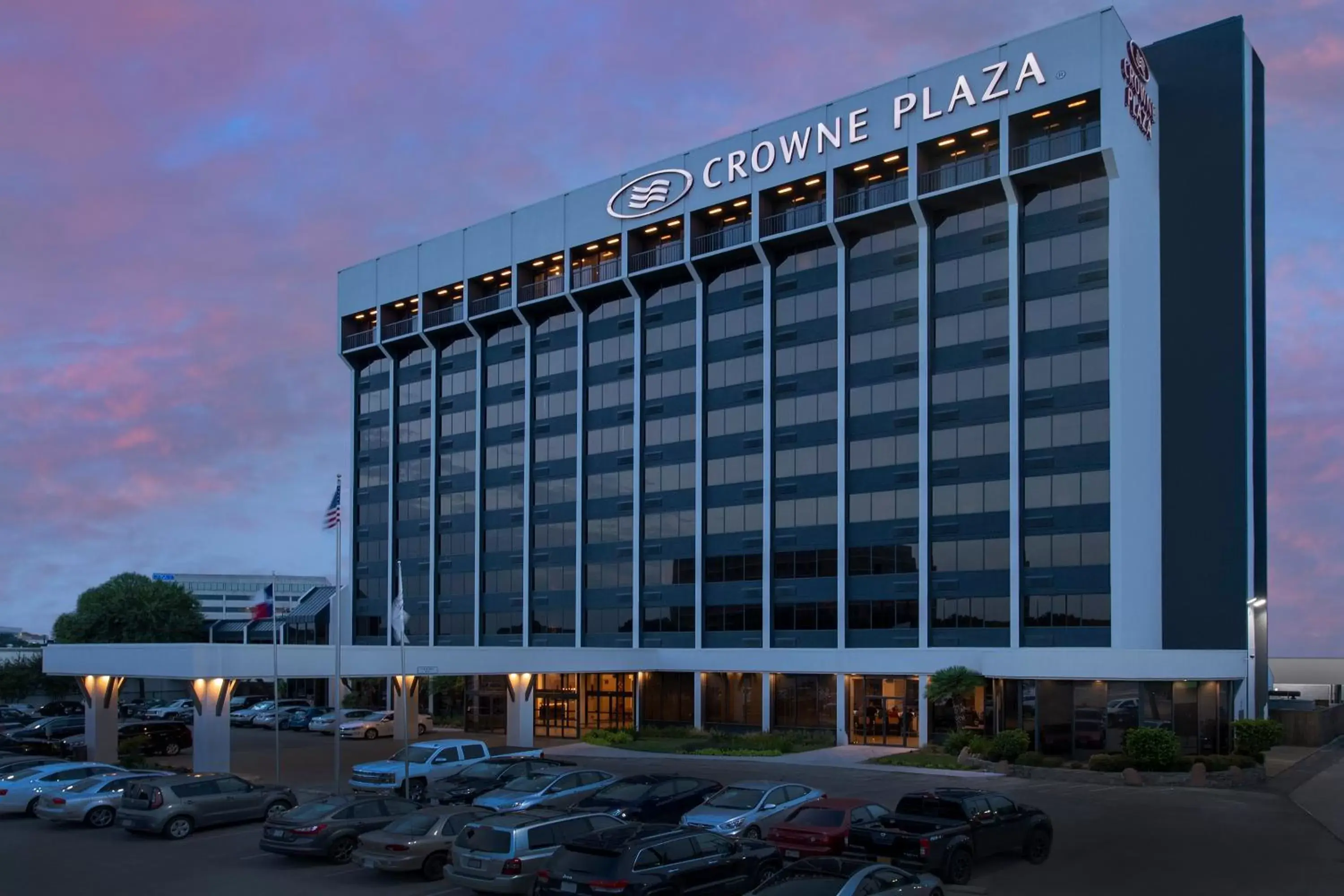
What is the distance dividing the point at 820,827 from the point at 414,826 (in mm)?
8500

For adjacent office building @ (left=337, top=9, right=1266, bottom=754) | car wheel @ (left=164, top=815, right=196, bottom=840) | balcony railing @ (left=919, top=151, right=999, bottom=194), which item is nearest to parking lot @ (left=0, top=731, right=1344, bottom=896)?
car wheel @ (left=164, top=815, right=196, bottom=840)

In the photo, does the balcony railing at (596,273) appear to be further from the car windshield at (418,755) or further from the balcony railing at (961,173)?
the car windshield at (418,755)

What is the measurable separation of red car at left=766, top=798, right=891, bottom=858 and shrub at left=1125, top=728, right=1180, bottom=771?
77.0ft

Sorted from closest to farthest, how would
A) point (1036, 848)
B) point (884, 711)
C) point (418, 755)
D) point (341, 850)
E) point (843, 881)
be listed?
point (843, 881) < point (1036, 848) < point (341, 850) < point (418, 755) < point (884, 711)

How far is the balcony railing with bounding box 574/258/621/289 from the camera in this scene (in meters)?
75.8

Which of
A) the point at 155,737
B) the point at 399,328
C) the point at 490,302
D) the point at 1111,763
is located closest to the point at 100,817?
the point at 155,737

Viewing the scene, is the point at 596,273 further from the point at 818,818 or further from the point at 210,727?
the point at 818,818

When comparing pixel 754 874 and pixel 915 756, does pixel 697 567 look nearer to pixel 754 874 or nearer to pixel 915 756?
pixel 915 756

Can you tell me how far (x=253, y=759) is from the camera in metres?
54.4

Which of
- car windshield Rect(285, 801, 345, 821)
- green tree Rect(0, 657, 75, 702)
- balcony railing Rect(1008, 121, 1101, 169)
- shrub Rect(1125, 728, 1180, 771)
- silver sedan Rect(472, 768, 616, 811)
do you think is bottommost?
green tree Rect(0, 657, 75, 702)

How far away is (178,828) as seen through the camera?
30.9m

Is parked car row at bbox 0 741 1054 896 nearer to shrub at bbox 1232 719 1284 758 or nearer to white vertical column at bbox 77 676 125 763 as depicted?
white vertical column at bbox 77 676 125 763

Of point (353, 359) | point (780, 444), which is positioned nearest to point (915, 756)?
point (780, 444)

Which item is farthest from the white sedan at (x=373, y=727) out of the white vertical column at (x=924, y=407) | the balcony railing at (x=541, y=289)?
the balcony railing at (x=541, y=289)
